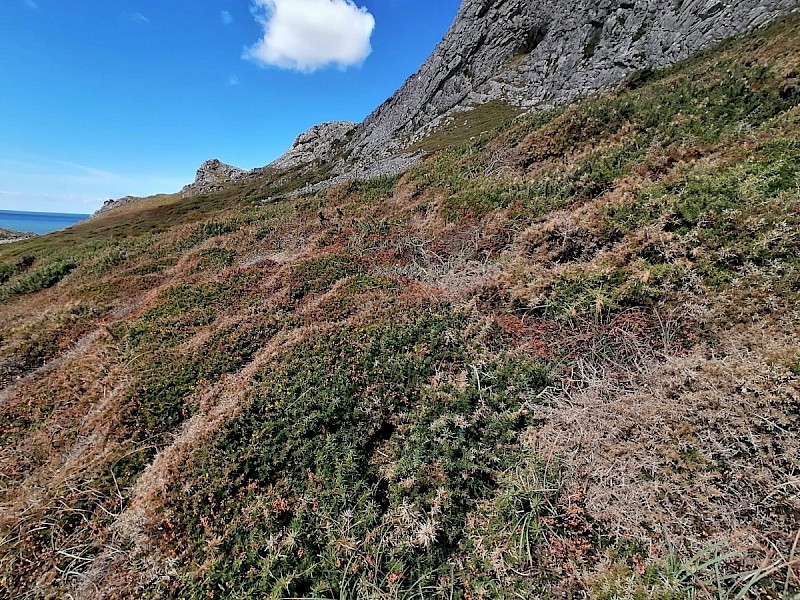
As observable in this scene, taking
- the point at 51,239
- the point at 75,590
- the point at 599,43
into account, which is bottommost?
the point at 75,590

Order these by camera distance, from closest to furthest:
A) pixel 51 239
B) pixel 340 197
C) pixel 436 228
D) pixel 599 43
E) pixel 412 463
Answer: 1. pixel 412 463
2. pixel 436 228
3. pixel 340 197
4. pixel 599 43
5. pixel 51 239

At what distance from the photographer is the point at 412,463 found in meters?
6.80

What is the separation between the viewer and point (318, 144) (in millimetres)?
104500

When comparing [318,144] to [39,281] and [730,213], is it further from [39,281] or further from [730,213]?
[730,213]

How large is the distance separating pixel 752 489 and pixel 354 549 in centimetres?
579

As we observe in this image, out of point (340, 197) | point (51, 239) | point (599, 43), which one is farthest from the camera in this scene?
point (51, 239)

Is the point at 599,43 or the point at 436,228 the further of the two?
the point at 599,43

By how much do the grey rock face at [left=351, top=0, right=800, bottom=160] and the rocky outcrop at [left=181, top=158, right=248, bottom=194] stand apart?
207 ft

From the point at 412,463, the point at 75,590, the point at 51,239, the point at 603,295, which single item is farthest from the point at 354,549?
the point at 51,239

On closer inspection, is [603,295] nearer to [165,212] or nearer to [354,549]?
[354,549]

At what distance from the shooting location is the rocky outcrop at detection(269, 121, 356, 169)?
8938cm

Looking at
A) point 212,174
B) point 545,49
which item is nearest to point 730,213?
point 545,49

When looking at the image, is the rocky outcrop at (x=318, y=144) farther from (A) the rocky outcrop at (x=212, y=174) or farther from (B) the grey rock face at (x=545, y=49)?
(A) the rocky outcrop at (x=212, y=174)

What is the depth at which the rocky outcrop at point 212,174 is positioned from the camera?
12056 centimetres
